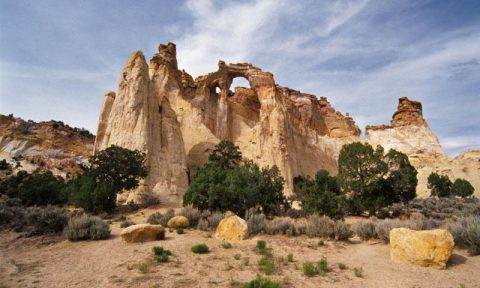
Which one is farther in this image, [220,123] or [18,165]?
[220,123]

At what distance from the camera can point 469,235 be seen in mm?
8773

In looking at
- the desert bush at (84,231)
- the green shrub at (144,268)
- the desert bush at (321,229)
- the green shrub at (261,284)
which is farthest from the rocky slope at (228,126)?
the green shrub at (261,284)

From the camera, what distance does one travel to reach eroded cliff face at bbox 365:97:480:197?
51906 mm

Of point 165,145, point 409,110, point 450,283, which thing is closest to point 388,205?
point 450,283

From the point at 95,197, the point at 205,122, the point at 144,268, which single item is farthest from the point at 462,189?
the point at 144,268

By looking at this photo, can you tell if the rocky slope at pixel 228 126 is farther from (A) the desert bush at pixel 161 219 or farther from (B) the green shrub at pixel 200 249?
(B) the green shrub at pixel 200 249

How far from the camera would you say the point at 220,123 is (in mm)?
48969

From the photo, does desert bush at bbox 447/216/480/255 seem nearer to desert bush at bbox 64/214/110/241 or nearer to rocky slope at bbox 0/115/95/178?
desert bush at bbox 64/214/110/241

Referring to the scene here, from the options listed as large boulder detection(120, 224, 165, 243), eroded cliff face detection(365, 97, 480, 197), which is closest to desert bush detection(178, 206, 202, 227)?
large boulder detection(120, 224, 165, 243)

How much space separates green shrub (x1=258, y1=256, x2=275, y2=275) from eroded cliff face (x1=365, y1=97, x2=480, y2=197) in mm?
50646

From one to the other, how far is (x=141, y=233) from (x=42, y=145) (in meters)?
49.9

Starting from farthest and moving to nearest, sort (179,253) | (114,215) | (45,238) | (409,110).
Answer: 1. (409,110)
2. (114,215)
3. (45,238)
4. (179,253)

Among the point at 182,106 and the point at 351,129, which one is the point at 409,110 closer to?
the point at 351,129

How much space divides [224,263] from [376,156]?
57.8ft
